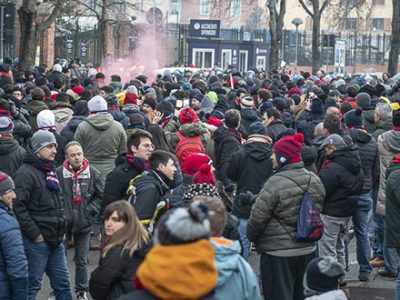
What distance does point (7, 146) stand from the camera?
11.0 metres

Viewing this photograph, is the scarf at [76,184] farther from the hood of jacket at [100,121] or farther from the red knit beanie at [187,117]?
the red knit beanie at [187,117]

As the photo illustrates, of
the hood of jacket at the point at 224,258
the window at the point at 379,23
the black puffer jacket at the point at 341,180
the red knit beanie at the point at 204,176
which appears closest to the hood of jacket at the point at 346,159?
the black puffer jacket at the point at 341,180

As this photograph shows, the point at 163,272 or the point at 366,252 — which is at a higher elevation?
the point at 163,272

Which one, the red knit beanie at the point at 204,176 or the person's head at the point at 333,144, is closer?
the red knit beanie at the point at 204,176

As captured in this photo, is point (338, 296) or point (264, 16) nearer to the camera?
point (338, 296)

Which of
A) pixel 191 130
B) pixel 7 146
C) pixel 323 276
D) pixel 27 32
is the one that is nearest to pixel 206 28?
pixel 27 32

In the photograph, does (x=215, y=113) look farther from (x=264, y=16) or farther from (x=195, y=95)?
(x=264, y=16)

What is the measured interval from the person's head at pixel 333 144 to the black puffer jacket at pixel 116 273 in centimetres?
397

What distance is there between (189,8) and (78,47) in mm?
45091

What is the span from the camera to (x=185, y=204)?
7.68 metres

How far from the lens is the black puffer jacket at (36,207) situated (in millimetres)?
8797

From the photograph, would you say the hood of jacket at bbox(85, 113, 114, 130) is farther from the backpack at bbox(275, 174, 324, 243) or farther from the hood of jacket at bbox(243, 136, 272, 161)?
the backpack at bbox(275, 174, 324, 243)

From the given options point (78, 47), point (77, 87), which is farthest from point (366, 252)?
point (78, 47)

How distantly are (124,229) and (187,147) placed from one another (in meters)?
5.30
